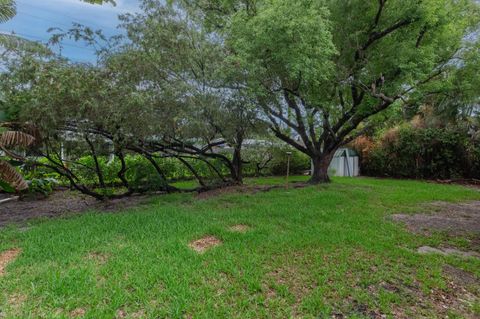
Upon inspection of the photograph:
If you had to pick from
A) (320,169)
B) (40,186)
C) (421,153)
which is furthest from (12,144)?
(421,153)

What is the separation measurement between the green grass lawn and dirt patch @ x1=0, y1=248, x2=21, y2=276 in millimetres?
101

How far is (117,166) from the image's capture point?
33.7ft

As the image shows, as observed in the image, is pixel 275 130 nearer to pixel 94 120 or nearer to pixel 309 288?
pixel 94 120

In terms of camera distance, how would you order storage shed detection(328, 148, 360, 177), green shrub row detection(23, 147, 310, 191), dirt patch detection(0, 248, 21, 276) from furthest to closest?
storage shed detection(328, 148, 360, 177), green shrub row detection(23, 147, 310, 191), dirt patch detection(0, 248, 21, 276)

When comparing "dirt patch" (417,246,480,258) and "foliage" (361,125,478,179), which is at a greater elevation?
"foliage" (361,125,478,179)

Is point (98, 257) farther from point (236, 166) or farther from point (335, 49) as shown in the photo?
point (236, 166)

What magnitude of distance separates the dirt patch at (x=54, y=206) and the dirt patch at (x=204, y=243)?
3127 millimetres

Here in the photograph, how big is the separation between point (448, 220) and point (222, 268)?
5.06 m

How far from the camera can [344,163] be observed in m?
14.4

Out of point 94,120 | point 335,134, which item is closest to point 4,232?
point 94,120

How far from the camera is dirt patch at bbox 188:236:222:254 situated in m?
4.14

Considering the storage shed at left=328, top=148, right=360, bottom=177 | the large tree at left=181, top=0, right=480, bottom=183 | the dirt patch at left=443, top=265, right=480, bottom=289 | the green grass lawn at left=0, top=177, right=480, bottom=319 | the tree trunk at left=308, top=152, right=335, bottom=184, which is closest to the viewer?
the green grass lawn at left=0, top=177, right=480, bottom=319

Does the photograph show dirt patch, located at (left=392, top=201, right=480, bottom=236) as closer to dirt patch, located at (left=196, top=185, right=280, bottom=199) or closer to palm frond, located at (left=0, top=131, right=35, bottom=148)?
dirt patch, located at (left=196, top=185, right=280, bottom=199)

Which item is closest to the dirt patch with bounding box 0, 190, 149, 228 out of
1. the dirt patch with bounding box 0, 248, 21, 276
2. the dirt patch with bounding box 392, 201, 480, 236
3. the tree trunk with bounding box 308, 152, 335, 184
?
the dirt patch with bounding box 0, 248, 21, 276
